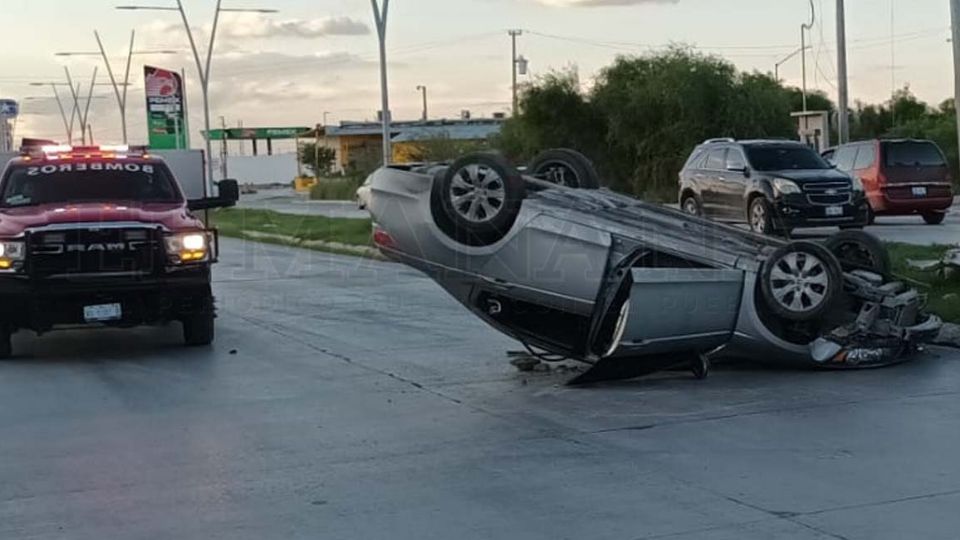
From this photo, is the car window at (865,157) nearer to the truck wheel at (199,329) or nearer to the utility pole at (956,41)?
the utility pole at (956,41)

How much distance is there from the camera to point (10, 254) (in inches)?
474

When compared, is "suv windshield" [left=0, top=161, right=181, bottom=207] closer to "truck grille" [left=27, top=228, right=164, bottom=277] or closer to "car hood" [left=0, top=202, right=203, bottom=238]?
"car hood" [left=0, top=202, right=203, bottom=238]

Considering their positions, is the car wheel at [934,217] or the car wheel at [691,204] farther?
the car wheel at [934,217]

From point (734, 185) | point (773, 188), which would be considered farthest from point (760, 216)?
point (734, 185)

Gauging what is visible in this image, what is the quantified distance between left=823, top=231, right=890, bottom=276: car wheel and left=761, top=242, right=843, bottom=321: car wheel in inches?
37.6

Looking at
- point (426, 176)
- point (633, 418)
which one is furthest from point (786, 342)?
point (426, 176)

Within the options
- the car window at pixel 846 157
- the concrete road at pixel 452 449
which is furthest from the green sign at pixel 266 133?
the concrete road at pixel 452 449

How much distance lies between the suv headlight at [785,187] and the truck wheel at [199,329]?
1248 cm

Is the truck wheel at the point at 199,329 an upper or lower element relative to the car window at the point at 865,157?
lower

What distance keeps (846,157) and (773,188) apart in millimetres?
5860

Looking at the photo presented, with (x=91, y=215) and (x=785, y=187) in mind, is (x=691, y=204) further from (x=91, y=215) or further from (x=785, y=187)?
(x=91, y=215)

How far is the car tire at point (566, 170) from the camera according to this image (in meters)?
11.5

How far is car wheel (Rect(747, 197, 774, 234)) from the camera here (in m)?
22.8

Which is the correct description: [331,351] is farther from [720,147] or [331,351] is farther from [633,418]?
[720,147]
